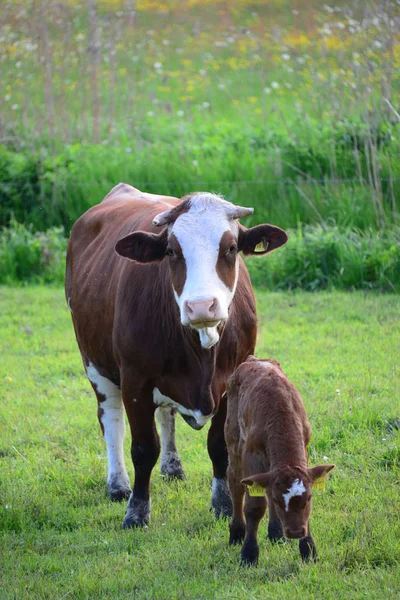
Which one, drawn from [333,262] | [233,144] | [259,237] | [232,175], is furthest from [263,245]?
[233,144]

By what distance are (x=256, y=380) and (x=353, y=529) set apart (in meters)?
0.96

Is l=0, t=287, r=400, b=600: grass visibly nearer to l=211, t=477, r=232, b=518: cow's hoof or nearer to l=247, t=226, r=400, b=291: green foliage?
l=211, t=477, r=232, b=518: cow's hoof

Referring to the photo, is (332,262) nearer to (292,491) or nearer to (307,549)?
(307,549)

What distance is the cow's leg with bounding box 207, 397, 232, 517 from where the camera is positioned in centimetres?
574

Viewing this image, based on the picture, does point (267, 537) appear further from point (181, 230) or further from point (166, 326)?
point (181, 230)

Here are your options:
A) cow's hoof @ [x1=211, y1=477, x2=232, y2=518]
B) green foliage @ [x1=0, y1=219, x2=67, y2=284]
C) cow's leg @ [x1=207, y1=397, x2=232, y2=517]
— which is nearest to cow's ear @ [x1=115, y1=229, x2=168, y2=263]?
cow's leg @ [x1=207, y1=397, x2=232, y2=517]

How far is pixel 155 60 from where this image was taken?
2391cm

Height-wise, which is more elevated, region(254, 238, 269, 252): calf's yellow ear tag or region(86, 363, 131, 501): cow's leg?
region(254, 238, 269, 252): calf's yellow ear tag

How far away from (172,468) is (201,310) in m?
2.12

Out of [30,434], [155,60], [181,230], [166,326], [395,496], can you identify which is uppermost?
[181,230]

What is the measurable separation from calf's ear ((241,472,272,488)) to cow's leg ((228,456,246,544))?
0.64 metres

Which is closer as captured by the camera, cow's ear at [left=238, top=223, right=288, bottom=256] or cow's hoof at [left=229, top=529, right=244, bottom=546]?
cow's hoof at [left=229, top=529, right=244, bottom=546]

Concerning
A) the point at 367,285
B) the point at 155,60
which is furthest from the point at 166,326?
the point at 155,60

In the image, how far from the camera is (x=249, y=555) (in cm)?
472
